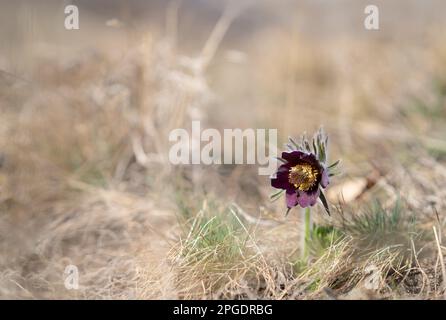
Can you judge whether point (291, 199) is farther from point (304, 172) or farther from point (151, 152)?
point (151, 152)

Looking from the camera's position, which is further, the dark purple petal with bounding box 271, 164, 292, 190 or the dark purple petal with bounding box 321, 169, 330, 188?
the dark purple petal with bounding box 271, 164, 292, 190

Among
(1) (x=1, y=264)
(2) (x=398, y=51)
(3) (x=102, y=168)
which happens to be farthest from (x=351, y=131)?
(1) (x=1, y=264)

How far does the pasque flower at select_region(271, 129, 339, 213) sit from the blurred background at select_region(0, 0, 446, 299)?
295 millimetres

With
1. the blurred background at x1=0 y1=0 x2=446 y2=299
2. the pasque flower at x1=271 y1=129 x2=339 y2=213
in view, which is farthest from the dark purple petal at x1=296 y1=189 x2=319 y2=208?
the blurred background at x1=0 y1=0 x2=446 y2=299

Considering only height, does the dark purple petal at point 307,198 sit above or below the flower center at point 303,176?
below

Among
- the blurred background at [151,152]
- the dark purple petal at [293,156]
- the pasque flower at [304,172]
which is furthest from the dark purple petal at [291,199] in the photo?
the blurred background at [151,152]

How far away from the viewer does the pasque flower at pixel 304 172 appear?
74.7 inches

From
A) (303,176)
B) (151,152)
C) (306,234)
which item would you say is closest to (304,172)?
(303,176)

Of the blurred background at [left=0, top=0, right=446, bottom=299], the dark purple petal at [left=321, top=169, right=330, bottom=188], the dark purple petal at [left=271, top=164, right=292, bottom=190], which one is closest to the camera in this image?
the dark purple petal at [left=321, top=169, right=330, bottom=188]

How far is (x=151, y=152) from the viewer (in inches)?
136

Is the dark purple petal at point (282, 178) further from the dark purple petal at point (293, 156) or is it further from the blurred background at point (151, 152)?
the blurred background at point (151, 152)

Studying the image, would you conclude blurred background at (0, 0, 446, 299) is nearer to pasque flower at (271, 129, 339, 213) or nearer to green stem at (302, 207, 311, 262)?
green stem at (302, 207, 311, 262)

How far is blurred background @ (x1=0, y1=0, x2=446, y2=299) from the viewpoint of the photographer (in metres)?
2.32
